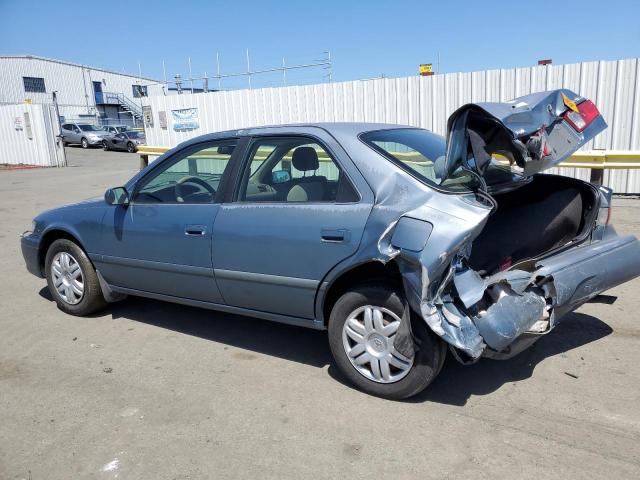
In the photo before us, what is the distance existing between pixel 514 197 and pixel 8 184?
53.2 feet

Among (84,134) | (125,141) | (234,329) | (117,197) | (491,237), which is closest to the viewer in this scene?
(491,237)

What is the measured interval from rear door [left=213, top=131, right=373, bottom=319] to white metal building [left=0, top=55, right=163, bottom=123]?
4147 centimetres

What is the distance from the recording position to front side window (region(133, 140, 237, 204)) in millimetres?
4020

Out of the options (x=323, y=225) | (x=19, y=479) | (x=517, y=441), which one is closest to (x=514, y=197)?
(x=323, y=225)

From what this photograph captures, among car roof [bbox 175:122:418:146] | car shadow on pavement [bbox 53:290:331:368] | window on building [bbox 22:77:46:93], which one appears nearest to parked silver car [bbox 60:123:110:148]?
window on building [bbox 22:77:46:93]

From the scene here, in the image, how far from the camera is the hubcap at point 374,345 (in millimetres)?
3172

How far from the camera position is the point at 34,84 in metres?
45.5

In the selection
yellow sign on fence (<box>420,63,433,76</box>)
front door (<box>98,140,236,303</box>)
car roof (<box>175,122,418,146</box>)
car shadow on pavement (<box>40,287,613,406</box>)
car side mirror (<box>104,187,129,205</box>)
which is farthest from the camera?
yellow sign on fence (<box>420,63,433,76</box>)

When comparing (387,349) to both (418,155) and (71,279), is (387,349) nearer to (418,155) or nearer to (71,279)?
(418,155)

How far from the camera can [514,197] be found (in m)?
4.14

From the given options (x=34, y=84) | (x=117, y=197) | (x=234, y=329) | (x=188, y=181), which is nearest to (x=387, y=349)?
(x=234, y=329)

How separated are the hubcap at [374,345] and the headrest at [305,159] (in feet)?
3.72

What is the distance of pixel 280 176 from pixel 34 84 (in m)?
49.7

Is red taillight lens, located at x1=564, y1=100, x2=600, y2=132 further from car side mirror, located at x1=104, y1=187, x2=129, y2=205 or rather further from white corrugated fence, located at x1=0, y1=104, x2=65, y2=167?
white corrugated fence, located at x1=0, y1=104, x2=65, y2=167
